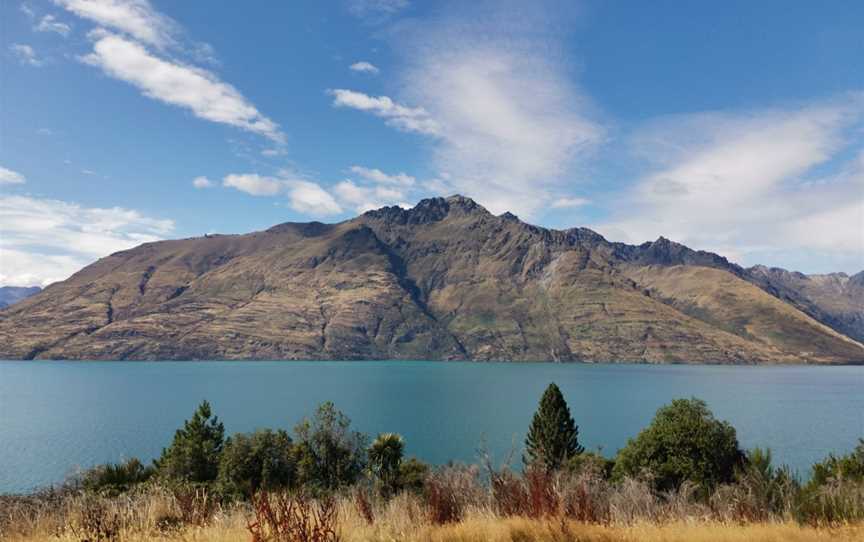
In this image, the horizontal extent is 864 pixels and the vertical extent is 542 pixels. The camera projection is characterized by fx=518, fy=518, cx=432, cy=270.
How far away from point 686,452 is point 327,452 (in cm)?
3209

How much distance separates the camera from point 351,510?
13.2 meters

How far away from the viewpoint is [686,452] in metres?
42.2

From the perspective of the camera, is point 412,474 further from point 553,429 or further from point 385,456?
point 553,429

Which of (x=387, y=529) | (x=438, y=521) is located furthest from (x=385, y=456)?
(x=387, y=529)

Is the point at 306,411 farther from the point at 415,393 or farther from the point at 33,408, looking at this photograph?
the point at 33,408

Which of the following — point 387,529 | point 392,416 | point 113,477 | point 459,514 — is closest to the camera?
point 387,529

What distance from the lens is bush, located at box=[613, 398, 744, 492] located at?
41.5m

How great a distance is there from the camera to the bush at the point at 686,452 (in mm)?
41469

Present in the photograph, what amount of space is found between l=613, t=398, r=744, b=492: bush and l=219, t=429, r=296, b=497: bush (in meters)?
28.4

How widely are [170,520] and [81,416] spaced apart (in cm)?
13755

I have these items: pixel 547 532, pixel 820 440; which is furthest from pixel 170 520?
pixel 820 440

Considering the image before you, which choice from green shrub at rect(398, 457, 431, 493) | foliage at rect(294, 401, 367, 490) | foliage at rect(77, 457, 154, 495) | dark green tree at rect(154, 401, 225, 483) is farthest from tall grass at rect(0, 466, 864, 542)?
foliage at rect(294, 401, 367, 490)

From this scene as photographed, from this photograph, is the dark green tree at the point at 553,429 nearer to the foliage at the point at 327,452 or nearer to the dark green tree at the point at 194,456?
the foliage at the point at 327,452

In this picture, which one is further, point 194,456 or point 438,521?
point 194,456
